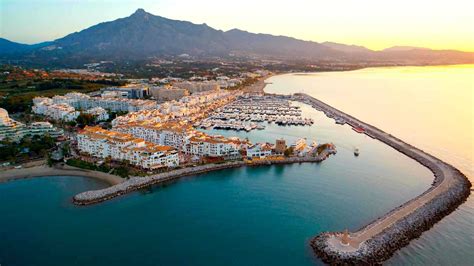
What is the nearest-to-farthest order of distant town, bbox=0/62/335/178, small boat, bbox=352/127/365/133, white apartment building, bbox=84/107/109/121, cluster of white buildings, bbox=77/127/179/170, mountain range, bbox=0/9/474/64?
cluster of white buildings, bbox=77/127/179/170, distant town, bbox=0/62/335/178, small boat, bbox=352/127/365/133, white apartment building, bbox=84/107/109/121, mountain range, bbox=0/9/474/64

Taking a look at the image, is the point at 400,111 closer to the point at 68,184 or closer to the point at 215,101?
the point at 215,101

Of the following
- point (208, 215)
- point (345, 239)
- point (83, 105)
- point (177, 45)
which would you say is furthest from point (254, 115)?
point (177, 45)

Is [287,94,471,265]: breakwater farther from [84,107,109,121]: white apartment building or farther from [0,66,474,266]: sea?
[84,107,109,121]: white apartment building

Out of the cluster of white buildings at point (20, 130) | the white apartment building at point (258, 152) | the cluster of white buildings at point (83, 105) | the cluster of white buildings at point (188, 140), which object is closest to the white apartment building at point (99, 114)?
the cluster of white buildings at point (83, 105)

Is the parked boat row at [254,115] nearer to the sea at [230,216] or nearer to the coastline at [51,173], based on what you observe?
the sea at [230,216]

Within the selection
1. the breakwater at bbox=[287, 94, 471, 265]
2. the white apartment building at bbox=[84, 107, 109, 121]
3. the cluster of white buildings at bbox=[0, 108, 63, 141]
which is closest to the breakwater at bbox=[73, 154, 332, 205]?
the breakwater at bbox=[287, 94, 471, 265]

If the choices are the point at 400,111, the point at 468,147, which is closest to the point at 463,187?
the point at 468,147
